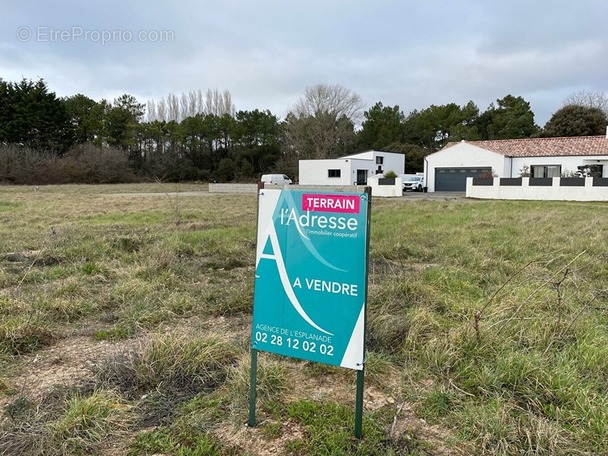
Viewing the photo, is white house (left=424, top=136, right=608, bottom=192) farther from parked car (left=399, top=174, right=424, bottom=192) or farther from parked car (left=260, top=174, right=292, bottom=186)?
parked car (left=260, top=174, right=292, bottom=186)

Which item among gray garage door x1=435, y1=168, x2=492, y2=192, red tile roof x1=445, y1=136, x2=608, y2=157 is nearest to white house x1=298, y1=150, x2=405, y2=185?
gray garage door x1=435, y1=168, x2=492, y2=192

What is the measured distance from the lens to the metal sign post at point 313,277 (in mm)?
2219

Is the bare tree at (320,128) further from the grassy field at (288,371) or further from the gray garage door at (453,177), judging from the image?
the grassy field at (288,371)

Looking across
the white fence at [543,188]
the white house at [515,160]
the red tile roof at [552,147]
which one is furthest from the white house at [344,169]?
the white fence at [543,188]

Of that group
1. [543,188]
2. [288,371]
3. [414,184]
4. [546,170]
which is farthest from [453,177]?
[288,371]

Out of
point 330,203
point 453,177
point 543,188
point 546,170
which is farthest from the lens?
point 453,177

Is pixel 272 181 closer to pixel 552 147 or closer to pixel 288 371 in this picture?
pixel 288 371

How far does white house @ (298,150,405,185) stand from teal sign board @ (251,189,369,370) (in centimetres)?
3615

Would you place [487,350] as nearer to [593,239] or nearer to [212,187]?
[593,239]

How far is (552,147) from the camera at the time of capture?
3162cm

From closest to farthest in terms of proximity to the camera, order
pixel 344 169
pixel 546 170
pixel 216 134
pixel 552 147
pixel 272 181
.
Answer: pixel 272 181 < pixel 546 170 < pixel 552 147 < pixel 344 169 < pixel 216 134

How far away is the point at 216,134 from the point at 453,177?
35.5m

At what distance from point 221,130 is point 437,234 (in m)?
53.3

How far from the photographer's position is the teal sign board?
87.4 inches
